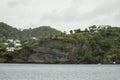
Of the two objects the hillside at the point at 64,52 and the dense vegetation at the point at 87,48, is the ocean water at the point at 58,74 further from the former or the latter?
the dense vegetation at the point at 87,48

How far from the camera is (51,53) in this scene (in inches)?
7121

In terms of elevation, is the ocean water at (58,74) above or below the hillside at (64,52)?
below

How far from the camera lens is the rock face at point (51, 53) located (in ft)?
590

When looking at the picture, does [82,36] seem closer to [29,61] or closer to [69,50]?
[69,50]

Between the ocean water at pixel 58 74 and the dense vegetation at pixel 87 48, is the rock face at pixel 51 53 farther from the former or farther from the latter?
the ocean water at pixel 58 74

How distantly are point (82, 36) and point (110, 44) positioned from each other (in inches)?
648

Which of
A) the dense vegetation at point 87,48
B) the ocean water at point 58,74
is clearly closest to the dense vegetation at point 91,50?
the dense vegetation at point 87,48

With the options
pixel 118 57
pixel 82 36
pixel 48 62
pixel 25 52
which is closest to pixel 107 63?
pixel 118 57

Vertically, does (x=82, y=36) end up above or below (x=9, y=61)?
above

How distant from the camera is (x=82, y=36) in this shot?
199 metres

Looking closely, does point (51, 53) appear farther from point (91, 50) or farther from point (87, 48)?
point (91, 50)

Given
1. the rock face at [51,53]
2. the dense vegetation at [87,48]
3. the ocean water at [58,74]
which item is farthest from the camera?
the dense vegetation at [87,48]

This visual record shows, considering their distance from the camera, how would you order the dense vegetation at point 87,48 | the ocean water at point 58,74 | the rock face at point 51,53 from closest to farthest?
the ocean water at point 58,74 → the rock face at point 51,53 → the dense vegetation at point 87,48

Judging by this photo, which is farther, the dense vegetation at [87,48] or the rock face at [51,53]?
the dense vegetation at [87,48]
